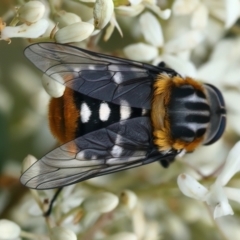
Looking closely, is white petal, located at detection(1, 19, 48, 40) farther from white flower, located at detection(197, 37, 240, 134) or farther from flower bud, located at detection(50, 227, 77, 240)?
white flower, located at detection(197, 37, 240, 134)

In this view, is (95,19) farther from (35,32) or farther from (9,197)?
(9,197)

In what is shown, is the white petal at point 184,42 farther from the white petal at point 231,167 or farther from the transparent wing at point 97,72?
the white petal at point 231,167

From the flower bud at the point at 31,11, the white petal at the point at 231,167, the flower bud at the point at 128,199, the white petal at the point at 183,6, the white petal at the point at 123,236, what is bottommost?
the white petal at the point at 123,236

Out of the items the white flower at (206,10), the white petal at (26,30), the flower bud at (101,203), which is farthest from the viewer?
the white flower at (206,10)

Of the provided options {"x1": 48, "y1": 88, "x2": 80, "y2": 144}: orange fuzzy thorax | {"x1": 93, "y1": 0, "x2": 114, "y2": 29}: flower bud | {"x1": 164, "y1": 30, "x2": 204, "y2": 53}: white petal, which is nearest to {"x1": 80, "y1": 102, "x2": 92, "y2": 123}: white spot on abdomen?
{"x1": 48, "y1": 88, "x2": 80, "y2": 144}: orange fuzzy thorax

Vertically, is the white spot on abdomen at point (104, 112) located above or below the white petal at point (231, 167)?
above

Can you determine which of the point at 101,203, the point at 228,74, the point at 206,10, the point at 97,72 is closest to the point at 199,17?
the point at 206,10

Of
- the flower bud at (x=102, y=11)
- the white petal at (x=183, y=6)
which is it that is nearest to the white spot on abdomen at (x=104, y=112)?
the flower bud at (x=102, y=11)
